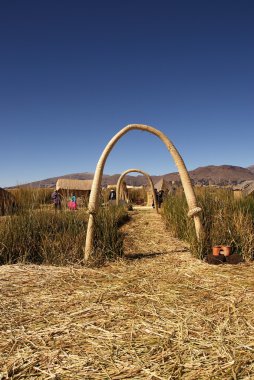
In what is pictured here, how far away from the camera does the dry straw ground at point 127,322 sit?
6.78 ft

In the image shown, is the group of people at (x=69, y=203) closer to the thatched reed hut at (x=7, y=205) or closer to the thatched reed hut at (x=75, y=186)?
the thatched reed hut at (x=7, y=205)

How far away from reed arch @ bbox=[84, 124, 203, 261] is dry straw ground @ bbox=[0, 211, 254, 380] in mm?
785

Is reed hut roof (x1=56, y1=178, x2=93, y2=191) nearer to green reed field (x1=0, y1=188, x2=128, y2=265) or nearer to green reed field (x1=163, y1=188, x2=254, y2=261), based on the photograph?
green reed field (x1=0, y1=188, x2=128, y2=265)

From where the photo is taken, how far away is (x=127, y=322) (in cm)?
270

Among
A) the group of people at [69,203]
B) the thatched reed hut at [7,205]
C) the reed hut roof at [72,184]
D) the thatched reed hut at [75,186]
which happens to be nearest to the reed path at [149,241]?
the group of people at [69,203]

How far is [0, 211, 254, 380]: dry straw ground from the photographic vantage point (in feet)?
6.78

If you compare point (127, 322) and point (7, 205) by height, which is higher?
point (7, 205)

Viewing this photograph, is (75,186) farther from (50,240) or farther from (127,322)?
(127,322)

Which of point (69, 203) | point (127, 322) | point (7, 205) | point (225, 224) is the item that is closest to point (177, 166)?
point (225, 224)

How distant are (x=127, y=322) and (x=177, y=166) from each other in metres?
3.23

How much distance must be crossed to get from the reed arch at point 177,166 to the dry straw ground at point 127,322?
30.9 inches

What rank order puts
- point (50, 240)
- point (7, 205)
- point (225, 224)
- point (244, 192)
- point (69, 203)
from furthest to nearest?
point (244, 192), point (69, 203), point (7, 205), point (225, 224), point (50, 240)

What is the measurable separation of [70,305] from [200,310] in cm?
113

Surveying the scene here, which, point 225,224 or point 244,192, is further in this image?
point 244,192
